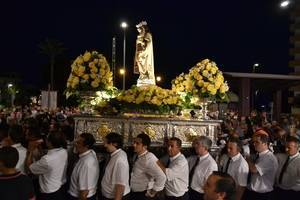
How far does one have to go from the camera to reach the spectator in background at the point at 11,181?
4984mm

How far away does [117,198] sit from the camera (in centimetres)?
693

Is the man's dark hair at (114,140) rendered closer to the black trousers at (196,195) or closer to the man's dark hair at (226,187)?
the black trousers at (196,195)

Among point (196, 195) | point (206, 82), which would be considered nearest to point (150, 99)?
point (206, 82)

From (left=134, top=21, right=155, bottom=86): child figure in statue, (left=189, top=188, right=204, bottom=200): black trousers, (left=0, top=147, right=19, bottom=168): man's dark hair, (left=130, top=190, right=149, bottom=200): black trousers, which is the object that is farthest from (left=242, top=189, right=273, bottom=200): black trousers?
(left=134, top=21, right=155, bottom=86): child figure in statue

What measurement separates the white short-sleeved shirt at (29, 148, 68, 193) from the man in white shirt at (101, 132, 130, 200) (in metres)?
0.71

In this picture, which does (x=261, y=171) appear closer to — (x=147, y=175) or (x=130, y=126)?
(x=147, y=175)

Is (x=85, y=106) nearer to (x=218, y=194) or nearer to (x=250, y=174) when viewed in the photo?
(x=250, y=174)

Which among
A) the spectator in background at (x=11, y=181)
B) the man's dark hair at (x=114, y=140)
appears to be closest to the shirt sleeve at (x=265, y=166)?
the man's dark hair at (x=114, y=140)

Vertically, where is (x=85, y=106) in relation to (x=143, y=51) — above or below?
below

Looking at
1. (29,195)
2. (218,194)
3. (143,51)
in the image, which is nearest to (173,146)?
(29,195)

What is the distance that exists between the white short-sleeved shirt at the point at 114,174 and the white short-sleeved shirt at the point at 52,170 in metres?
0.71

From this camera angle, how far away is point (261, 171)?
8.43 metres

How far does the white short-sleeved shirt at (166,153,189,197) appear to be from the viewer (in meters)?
7.86

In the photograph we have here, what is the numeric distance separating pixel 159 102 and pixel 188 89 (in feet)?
3.34
